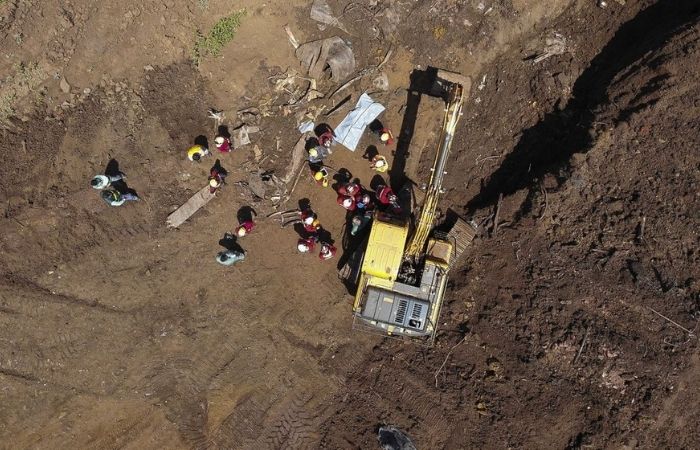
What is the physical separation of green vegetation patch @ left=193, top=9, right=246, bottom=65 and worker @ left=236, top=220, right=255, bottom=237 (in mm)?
7110

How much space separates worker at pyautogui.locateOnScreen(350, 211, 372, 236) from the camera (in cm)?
1738

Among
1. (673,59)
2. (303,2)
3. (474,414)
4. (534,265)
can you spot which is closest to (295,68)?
(303,2)

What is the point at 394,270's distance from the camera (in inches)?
593

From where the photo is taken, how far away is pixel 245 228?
17750 millimetres

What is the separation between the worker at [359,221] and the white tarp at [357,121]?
9.40 feet

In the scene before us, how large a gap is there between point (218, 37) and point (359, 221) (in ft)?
31.9

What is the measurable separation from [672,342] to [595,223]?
4874 millimetres

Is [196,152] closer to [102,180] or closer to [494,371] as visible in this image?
[102,180]

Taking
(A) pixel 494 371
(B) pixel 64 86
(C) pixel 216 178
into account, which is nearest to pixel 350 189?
(C) pixel 216 178

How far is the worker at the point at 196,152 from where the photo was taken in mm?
17656

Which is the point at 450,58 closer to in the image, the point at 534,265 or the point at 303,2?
the point at 303,2

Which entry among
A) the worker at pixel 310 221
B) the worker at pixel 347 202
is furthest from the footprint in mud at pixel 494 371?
the worker at pixel 310 221

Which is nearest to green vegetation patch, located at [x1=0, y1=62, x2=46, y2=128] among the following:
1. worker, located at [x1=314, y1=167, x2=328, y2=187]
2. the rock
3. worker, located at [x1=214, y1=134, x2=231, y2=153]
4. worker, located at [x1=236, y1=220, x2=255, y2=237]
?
the rock

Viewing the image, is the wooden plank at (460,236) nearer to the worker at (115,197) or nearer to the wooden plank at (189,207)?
the wooden plank at (189,207)
